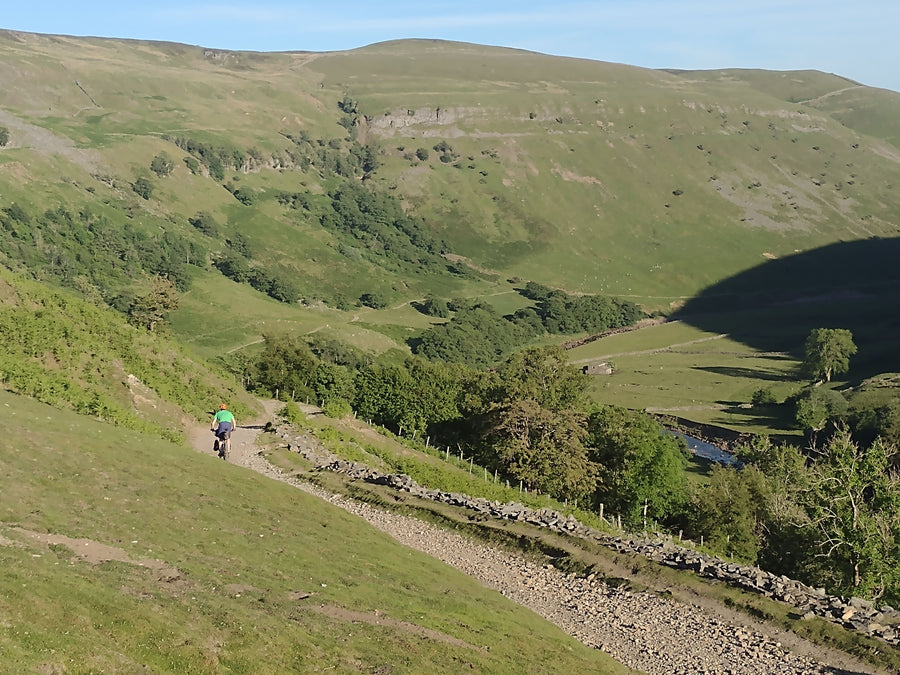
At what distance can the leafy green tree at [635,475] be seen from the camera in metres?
75.2

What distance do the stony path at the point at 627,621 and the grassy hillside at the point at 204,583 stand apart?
2.05m

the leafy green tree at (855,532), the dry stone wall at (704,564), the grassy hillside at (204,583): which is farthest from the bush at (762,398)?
the grassy hillside at (204,583)

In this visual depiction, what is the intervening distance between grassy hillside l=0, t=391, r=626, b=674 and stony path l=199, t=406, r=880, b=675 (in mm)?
2047

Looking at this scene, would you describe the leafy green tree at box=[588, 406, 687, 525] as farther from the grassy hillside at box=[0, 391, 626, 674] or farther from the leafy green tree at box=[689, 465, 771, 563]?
the grassy hillside at box=[0, 391, 626, 674]

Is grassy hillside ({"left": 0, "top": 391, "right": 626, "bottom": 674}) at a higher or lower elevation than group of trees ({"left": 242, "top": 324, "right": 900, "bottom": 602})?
higher

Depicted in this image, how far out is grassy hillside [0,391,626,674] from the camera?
1797cm

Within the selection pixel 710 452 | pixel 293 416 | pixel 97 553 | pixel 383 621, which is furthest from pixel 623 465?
pixel 710 452

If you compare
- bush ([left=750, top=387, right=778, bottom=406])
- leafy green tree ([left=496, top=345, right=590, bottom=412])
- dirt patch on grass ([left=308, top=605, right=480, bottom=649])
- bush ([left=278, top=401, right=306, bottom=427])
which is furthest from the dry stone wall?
bush ([left=750, top=387, right=778, bottom=406])

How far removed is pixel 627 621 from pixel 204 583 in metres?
16.5

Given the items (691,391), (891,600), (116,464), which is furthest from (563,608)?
(691,391)

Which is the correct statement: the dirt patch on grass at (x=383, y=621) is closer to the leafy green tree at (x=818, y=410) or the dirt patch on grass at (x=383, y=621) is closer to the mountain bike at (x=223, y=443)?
the mountain bike at (x=223, y=443)

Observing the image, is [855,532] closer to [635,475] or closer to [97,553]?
[635,475]

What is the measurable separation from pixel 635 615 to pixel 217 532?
16508mm

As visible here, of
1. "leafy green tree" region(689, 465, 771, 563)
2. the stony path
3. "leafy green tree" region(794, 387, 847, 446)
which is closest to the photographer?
the stony path
